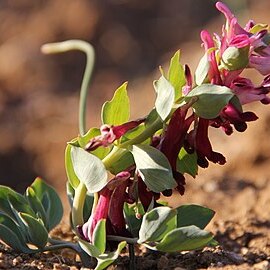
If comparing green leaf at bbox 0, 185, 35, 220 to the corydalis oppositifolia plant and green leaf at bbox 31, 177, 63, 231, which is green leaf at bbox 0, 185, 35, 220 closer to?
the corydalis oppositifolia plant

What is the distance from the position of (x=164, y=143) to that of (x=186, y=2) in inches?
169

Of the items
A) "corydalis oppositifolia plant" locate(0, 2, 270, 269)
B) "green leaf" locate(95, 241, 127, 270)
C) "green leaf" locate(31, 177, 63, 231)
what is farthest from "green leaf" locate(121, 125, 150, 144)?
"green leaf" locate(31, 177, 63, 231)

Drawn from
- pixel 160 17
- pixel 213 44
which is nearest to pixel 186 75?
pixel 213 44

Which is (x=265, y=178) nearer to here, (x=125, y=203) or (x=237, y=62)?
(x=125, y=203)

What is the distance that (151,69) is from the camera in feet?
17.4

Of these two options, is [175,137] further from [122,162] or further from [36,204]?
[36,204]

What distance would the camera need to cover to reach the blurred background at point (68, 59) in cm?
445

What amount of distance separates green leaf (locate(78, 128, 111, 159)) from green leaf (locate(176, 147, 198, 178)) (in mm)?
149

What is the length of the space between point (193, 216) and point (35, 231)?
331 millimetres

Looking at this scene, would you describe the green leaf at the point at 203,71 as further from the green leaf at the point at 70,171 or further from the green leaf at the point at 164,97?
the green leaf at the point at 70,171

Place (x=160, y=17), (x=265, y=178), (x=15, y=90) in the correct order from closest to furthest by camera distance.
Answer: (x=265, y=178) → (x=15, y=90) → (x=160, y=17)

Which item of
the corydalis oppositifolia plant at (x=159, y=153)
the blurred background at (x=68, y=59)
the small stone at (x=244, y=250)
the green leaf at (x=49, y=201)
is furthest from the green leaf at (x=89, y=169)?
the blurred background at (x=68, y=59)

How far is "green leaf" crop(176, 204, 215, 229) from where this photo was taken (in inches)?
70.4

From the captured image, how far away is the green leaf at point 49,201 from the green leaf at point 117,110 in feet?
1.14
